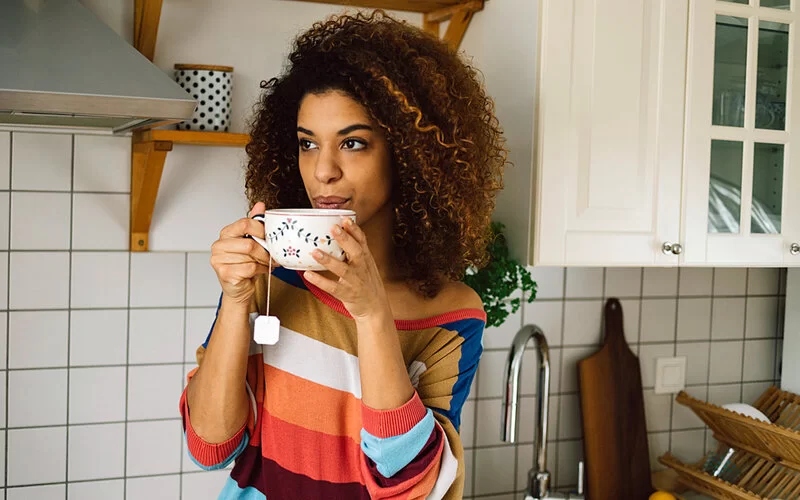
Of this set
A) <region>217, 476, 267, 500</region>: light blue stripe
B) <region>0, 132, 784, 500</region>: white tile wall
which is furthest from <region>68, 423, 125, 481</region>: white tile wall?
<region>217, 476, 267, 500</region>: light blue stripe

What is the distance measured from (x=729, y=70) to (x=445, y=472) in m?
0.99

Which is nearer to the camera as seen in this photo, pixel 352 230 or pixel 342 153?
pixel 352 230

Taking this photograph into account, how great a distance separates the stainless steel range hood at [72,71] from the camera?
1.00m

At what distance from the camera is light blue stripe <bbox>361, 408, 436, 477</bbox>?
966 millimetres

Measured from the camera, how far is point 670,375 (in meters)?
1.93

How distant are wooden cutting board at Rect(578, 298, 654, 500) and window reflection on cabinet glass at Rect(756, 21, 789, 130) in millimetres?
563

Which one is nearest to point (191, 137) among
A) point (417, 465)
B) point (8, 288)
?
point (8, 288)

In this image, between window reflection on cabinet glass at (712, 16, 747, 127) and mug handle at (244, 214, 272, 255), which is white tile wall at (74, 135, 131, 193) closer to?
mug handle at (244, 214, 272, 255)

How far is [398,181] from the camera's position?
1.09m

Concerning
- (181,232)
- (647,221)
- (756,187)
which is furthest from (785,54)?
(181,232)

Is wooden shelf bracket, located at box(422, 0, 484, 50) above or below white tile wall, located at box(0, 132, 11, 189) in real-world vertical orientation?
above

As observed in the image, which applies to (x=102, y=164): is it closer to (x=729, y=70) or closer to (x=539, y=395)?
(x=539, y=395)

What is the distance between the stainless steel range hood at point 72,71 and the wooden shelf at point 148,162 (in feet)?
0.60

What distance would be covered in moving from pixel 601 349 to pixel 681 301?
28 centimetres
